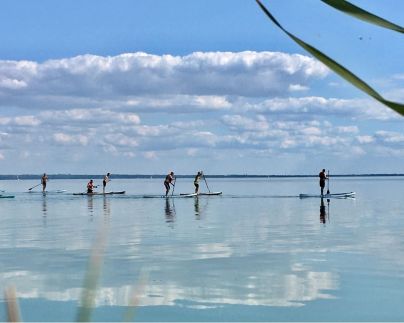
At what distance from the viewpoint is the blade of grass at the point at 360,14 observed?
1115 mm

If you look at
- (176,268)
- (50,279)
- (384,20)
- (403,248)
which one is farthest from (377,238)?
(384,20)

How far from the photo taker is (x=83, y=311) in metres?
0.95

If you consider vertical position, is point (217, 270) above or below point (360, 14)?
below

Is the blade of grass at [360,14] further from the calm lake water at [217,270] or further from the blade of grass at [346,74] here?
the calm lake water at [217,270]

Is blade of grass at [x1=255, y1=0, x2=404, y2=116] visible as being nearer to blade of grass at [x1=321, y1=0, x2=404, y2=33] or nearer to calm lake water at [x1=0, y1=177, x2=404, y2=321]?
blade of grass at [x1=321, y1=0, x2=404, y2=33]

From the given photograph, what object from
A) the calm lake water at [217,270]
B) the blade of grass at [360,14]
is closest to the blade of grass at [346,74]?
the blade of grass at [360,14]

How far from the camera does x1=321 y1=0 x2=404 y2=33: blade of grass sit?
1.12 meters

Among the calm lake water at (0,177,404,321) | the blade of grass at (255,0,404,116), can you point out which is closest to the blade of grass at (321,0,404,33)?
the blade of grass at (255,0,404,116)

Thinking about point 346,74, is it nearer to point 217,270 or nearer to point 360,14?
point 360,14

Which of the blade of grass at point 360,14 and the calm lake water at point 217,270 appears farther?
the calm lake water at point 217,270

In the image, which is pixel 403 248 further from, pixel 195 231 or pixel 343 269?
pixel 195 231

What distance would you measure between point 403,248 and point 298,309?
718cm

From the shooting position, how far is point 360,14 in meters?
1.13

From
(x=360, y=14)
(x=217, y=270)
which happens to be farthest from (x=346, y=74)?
(x=217, y=270)
